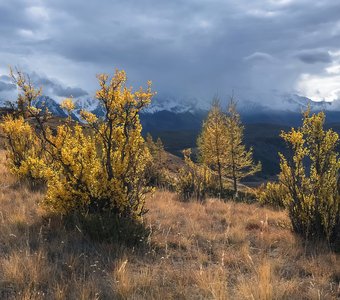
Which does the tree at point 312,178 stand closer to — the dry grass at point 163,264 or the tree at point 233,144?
the dry grass at point 163,264

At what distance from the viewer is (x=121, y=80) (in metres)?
6.01

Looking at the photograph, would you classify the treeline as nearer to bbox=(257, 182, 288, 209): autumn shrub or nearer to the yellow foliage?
bbox=(257, 182, 288, 209): autumn shrub

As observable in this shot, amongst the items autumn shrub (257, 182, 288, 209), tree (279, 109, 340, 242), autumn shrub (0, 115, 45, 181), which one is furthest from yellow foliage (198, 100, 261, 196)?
tree (279, 109, 340, 242)

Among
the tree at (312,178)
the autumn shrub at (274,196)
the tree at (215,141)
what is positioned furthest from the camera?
the tree at (215,141)

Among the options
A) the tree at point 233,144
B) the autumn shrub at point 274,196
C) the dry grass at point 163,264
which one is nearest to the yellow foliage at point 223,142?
the tree at point 233,144

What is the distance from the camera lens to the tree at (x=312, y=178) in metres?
6.52

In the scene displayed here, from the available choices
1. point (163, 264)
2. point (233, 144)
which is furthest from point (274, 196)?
point (233, 144)

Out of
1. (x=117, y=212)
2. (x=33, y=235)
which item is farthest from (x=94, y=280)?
(x=117, y=212)

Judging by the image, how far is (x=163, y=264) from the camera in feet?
16.1

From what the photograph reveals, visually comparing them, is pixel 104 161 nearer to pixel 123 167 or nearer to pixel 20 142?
pixel 123 167

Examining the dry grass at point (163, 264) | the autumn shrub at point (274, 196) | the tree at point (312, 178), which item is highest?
the tree at point (312, 178)

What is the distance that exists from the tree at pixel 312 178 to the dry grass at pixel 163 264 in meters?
0.43

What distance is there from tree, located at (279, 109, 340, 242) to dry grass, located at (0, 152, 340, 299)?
43cm

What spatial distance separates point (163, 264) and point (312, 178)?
11.1 ft
